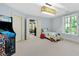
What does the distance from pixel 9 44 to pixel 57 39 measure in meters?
4.43

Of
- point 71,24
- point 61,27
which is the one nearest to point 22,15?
point 61,27

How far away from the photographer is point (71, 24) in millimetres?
7055

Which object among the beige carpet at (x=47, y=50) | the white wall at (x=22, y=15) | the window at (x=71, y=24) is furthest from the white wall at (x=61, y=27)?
the beige carpet at (x=47, y=50)

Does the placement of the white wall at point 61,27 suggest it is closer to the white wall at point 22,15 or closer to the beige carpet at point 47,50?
A: the white wall at point 22,15

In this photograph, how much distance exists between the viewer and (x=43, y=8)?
4.66m

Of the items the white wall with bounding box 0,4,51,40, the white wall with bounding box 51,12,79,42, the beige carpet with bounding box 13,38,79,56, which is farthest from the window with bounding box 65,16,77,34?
the white wall with bounding box 0,4,51,40

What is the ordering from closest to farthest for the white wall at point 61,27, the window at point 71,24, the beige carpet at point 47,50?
the beige carpet at point 47,50 → the white wall at point 61,27 → the window at point 71,24

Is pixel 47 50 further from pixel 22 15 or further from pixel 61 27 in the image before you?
pixel 61 27

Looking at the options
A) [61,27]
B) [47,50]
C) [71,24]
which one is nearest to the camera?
[47,50]

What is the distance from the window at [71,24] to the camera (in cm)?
667

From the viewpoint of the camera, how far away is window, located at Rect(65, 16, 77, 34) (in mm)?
6668

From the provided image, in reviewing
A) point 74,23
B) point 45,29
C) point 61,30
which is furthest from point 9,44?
point 45,29

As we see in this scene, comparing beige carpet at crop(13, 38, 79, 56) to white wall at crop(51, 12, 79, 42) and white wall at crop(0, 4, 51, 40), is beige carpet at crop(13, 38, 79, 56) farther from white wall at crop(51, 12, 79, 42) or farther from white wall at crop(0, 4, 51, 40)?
white wall at crop(0, 4, 51, 40)

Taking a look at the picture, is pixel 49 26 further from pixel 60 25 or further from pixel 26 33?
pixel 26 33
